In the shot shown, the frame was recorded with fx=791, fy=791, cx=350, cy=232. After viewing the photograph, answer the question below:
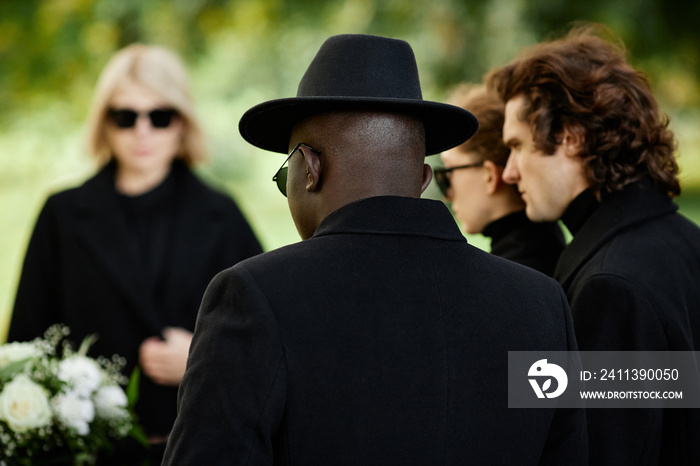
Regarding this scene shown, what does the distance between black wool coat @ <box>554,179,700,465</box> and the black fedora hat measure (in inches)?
23.5

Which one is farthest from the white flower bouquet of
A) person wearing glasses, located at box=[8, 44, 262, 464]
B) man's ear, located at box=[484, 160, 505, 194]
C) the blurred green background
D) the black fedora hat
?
the blurred green background

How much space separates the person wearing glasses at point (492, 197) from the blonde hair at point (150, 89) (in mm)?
1636

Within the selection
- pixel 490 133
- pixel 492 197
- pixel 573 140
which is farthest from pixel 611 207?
pixel 490 133

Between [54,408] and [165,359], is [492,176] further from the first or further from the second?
[165,359]

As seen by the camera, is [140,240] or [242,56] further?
[242,56]

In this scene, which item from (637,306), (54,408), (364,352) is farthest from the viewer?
(54,408)

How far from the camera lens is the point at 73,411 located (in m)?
2.14

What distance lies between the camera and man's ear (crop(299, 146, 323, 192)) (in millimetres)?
1494

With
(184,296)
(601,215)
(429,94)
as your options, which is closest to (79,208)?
(184,296)

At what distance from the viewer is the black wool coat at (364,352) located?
129 centimetres

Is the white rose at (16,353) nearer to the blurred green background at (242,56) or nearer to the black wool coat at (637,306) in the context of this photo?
the black wool coat at (637,306)

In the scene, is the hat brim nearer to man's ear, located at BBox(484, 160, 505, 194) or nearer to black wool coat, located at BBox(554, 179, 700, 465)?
black wool coat, located at BBox(554, 179, 700, 465)

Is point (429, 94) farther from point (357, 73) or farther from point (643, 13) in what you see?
point (357, 73)

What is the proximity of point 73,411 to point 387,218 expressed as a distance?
1.18 metres
